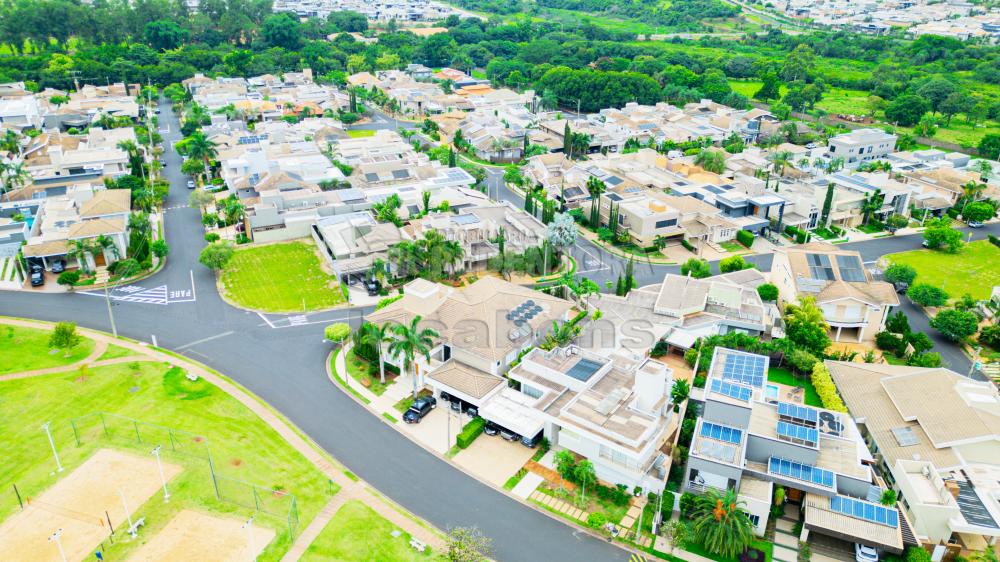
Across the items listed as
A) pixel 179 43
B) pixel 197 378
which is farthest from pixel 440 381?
pixel 179 43

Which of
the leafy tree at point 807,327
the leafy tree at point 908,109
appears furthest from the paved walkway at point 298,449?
the leafy tree at point 908,109

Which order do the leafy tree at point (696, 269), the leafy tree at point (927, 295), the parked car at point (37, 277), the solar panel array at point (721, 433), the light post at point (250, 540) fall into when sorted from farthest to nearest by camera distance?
the leafy tree at point (696, 269) → the parked car at point (37, 277) → the leafy tree at point (927, 295) → the solar panel array at point (721, 433) → the light post at point (250, 540)

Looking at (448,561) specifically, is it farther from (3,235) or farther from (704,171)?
(704,171)

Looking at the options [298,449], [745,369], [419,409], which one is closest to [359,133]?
[419,409]

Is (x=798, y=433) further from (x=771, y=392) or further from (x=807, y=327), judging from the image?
(x=807, y=327)

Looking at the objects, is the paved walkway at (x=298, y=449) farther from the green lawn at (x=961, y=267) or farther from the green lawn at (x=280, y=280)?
the green lawn at (x=961, y=267)

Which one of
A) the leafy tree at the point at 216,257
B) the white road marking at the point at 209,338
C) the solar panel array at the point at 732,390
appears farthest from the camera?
the leafy tree at the point at 216,257

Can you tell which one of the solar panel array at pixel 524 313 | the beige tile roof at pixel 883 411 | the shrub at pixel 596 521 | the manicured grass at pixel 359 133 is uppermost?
the solar panel array at pixel 524 313
